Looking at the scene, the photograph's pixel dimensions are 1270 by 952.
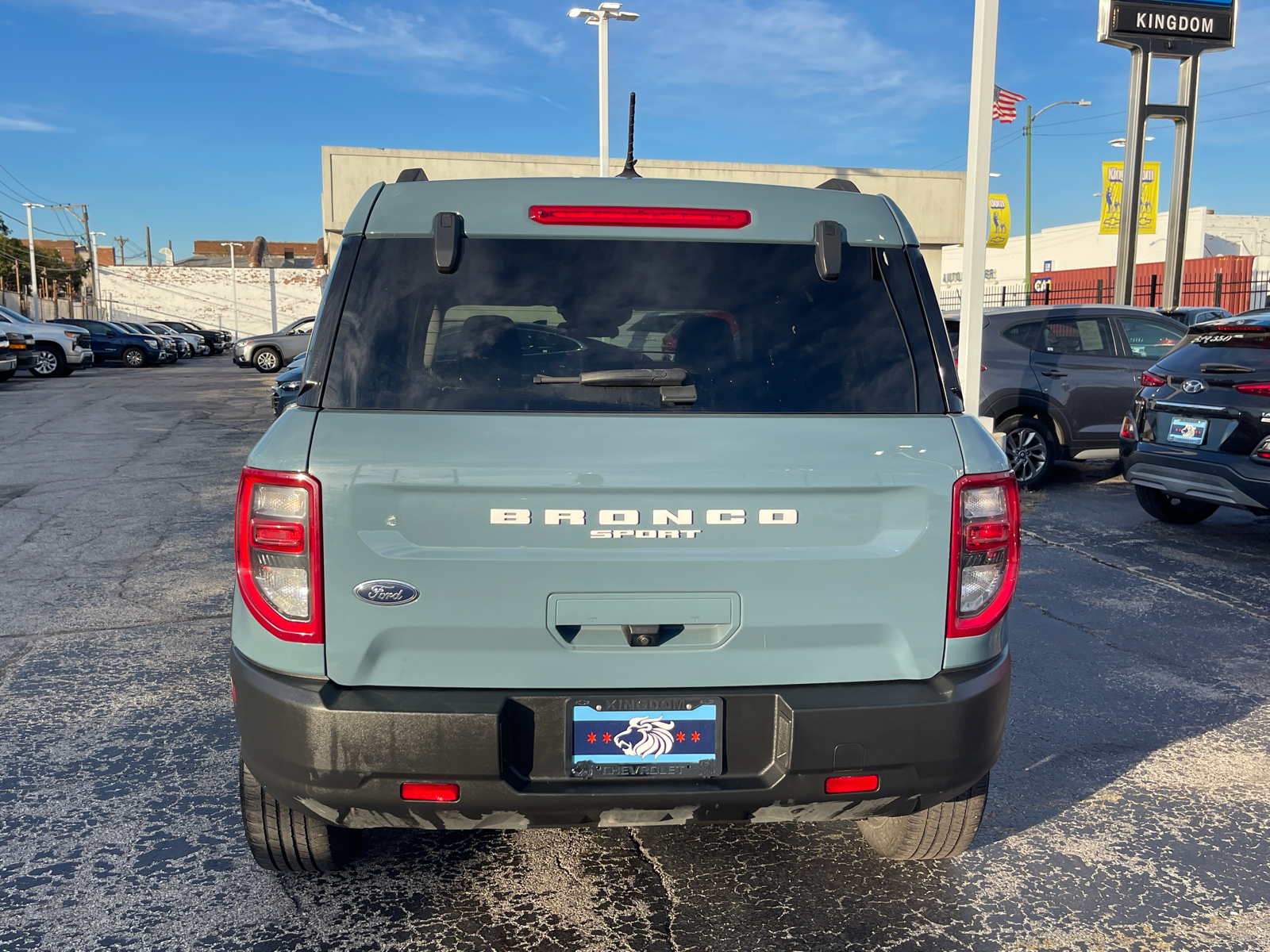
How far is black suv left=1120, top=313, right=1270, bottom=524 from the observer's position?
7031 millimetres

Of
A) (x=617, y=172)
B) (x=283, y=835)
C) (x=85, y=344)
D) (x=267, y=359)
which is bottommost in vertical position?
(x=267, y=359)

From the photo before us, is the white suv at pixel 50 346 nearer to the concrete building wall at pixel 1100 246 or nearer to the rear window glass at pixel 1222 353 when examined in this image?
the rear window glass at pixel 1222 353

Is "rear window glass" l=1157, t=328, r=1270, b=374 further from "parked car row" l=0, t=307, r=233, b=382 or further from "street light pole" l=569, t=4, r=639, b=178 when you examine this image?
"parked car row" l=0, t=307, r=233, b=382

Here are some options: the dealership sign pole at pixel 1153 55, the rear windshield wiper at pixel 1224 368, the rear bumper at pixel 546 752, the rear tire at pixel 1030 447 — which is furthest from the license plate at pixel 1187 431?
the dealership sign pole at pixel 1153 55

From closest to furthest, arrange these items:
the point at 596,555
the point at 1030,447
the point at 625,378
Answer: the point at 596,555, the point at 625,378, the point at 1030,447

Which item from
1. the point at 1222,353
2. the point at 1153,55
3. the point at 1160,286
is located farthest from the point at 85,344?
the point at 1160,286

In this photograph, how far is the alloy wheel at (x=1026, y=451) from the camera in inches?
402

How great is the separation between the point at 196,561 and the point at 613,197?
553cm

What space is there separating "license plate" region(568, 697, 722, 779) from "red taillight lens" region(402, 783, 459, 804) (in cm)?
28

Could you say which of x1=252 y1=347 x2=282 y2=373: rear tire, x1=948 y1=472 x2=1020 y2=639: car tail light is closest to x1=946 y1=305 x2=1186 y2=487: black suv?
Result: x1=948 y1=472 x2=1020 y2=639: car tail light

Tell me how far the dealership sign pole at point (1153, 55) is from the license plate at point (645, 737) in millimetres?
17211

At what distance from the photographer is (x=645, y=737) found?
8.04ft

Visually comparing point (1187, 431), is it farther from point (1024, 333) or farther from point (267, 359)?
point (267, 359)

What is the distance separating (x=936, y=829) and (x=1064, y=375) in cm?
797
